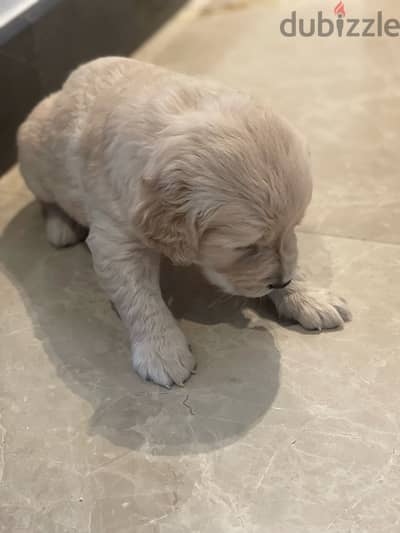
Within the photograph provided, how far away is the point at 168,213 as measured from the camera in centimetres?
182

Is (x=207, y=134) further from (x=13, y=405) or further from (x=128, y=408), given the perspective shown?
(x=13, y=405)

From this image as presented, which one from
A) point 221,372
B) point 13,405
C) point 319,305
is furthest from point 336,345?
point 13,405

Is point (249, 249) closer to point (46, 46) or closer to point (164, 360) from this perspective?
point (164, 360)

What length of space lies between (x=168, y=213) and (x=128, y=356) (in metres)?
0.64

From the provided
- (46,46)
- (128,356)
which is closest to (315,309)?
(128,356)

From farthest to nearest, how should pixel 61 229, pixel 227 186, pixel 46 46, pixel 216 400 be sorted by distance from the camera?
pixel 46 46 → pixel 61 229 → pixel 216 400 → pixel 227 186

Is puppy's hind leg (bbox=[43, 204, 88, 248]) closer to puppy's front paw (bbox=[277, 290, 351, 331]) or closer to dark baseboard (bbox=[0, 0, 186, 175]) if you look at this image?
A: dark baseboard (bbox=[0, 0, 186, 175])

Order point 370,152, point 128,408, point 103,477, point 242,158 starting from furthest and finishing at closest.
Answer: point 370,152 → point 128,408 → point 103,477 → point 242,158

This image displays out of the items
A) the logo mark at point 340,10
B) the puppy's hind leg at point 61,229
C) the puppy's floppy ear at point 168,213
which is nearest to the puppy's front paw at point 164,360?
the puppy's floppy ear at point 168,213

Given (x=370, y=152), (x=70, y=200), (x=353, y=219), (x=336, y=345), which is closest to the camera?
(x=336, y=345)

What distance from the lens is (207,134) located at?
5.80 ft

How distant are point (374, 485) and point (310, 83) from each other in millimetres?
2531

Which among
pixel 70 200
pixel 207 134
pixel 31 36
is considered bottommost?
pixel 70 200

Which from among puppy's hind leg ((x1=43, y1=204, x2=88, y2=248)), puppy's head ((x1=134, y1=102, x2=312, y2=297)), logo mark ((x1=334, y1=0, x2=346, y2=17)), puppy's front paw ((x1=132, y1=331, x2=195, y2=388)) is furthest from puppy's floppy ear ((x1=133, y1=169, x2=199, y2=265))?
logo mark ((x1=334, y1=0, x2=346, y2=17))
